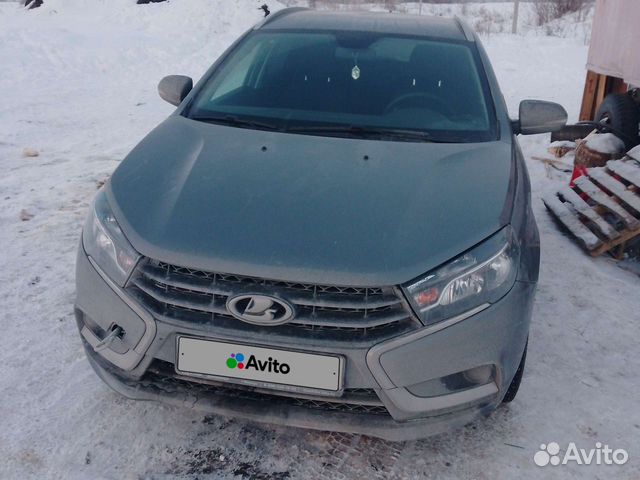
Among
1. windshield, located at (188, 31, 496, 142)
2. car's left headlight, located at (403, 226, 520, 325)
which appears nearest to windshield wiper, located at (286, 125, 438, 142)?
windshield, located at (188, 31, 496, 142)

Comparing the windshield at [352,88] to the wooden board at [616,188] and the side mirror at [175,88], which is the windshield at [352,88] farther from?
the wooden board at [616,188]

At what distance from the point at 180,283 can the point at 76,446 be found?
0.84 m

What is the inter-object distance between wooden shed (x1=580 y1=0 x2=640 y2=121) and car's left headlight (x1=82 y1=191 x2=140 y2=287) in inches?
196

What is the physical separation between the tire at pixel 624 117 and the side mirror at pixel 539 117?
2.95 metres

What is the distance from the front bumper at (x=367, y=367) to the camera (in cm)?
193

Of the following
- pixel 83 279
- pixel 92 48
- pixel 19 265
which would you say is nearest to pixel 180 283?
pixel 83 279

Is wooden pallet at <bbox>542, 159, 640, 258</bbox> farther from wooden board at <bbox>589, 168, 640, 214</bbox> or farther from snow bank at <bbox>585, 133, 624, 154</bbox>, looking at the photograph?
snow bank at <bbox>585, 133, 624, 154</bbox>

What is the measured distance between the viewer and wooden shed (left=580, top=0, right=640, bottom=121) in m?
5.64

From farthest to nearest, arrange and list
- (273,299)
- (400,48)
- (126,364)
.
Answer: (400,48), (126,364), (273,299)

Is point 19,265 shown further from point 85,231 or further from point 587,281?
point 587,281

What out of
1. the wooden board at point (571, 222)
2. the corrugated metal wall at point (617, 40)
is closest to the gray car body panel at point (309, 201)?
the wooden board at point (571, 222)

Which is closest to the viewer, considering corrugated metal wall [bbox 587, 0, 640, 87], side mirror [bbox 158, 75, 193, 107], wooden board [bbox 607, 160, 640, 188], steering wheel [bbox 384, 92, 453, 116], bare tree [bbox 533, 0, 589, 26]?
steering wheel [bbox 384, 92, 453, 116]

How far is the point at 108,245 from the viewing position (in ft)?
7.12

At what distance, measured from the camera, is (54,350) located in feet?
9.46
